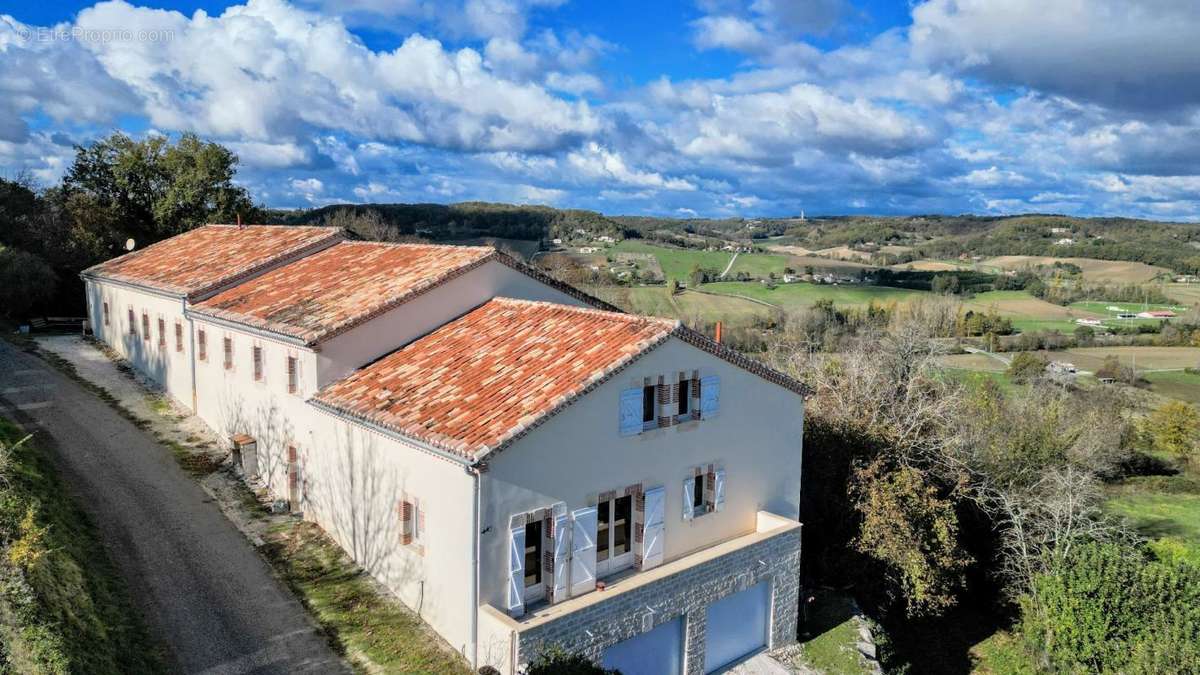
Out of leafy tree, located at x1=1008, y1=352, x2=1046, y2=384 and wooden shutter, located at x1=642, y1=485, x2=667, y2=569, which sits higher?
wooden shutter, located at x1=642, y1=485, x2=667, y2=569

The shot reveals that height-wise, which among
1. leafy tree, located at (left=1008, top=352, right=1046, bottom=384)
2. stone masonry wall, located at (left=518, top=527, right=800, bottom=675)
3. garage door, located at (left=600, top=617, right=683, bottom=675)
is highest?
stone masonry wall, located at (left=518, top=527, right=800, bottom=675)

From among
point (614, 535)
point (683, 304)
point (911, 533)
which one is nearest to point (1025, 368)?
point (683, 304)

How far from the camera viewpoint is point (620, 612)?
16.2m

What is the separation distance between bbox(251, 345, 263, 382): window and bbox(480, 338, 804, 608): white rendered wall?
10.9 meters

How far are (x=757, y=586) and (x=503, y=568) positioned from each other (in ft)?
26.3

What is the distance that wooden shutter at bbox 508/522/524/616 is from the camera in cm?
1494

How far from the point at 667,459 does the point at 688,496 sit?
1235 millimetres

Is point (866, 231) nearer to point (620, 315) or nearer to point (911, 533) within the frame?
point (911, 533)

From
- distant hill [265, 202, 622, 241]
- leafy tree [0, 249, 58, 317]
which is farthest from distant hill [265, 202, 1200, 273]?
leafy tree [0, 249, 58, 317]

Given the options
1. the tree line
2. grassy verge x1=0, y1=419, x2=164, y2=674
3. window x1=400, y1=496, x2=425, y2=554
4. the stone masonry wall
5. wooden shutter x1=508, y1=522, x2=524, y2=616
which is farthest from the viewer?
the tree line

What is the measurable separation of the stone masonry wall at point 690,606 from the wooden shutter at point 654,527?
0.65m

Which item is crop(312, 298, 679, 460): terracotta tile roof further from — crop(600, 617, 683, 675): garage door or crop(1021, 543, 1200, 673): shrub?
crop(1021, 543, 1200, 673): shrub

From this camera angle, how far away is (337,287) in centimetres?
2297

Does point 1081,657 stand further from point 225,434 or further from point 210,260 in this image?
point 210,260
